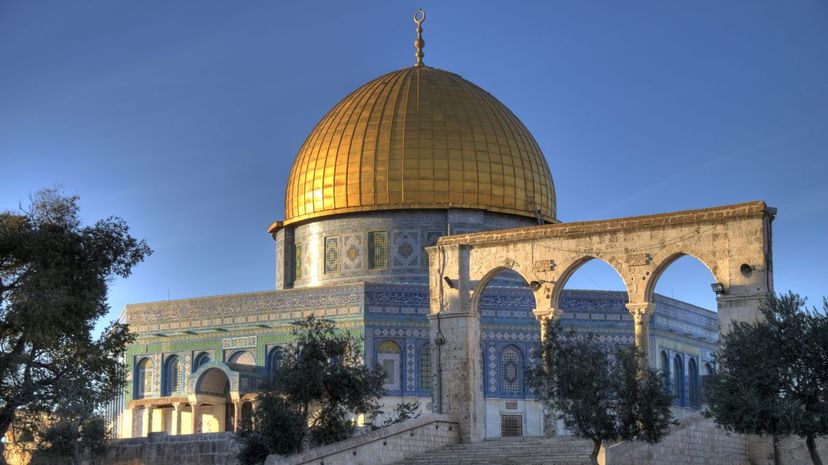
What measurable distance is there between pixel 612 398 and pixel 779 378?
242 cm

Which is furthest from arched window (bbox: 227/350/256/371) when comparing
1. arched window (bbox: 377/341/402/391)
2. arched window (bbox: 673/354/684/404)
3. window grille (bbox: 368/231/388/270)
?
arched window (bbox: 673/354/684/404)

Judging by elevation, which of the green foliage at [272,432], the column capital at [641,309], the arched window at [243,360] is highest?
the column capital at [641,309]

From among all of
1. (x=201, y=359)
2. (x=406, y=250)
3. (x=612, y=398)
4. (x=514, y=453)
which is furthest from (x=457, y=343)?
(x=201, y=359)

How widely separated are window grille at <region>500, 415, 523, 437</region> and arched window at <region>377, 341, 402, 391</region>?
2.67 m

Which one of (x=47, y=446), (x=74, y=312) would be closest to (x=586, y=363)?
(x=74, y=312)

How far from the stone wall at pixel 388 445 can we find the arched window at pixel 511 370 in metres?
8.25

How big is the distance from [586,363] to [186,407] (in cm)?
1653

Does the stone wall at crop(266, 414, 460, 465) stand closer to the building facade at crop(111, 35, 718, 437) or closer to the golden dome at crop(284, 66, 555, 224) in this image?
the building facade at crop(111, 35, 718, 437)

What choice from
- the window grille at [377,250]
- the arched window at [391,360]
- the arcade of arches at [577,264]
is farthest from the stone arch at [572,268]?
the window grille at [377,250]

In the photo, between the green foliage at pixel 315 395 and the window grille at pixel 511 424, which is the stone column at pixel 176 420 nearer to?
the window grille at pixel 511 424

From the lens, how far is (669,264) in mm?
23453

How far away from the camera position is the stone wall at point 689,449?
64.8ft

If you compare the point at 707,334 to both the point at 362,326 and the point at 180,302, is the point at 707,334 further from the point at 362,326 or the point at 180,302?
the point at 180,302

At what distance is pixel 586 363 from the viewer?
64.5ft
